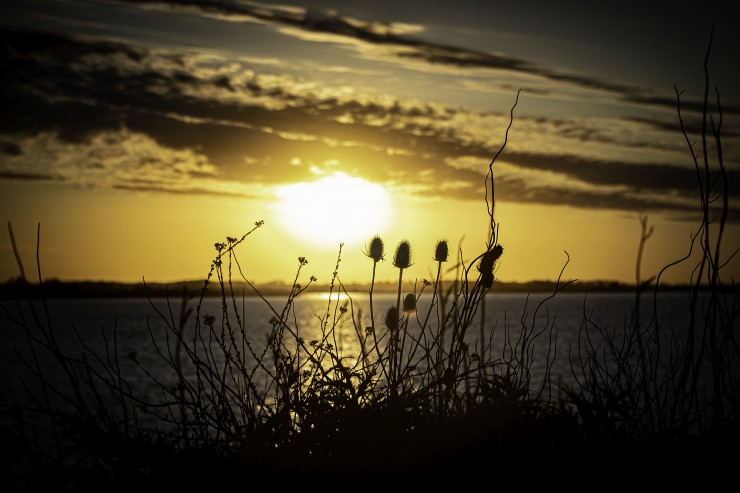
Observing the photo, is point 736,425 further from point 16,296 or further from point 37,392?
point 37,392

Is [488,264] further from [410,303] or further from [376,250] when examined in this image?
[376,250]

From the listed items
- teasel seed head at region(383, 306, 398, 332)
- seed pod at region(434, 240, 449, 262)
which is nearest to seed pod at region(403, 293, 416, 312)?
teasel seed head at region(383, 306, 398, 332)

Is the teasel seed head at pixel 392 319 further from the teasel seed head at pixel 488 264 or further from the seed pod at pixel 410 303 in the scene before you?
the teasel seed head at pixel 488 264

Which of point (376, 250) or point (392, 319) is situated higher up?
point (376, 250)

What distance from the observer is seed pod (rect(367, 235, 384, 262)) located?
16.9 ft

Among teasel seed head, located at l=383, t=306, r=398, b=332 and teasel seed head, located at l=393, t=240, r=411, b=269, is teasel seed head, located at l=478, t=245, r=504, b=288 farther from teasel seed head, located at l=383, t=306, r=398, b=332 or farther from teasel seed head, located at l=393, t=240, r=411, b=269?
teasel seed head, located at l=393, t=240, r=411, b=269

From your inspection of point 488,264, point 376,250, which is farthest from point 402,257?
point 488,264

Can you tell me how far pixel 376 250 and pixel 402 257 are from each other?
21 centimetres

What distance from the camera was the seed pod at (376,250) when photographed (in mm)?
5141

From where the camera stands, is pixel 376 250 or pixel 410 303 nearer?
pixel 410 303

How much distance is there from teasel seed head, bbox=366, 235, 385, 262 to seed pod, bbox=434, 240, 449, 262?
0.40 metres

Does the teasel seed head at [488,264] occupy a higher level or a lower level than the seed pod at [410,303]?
higher

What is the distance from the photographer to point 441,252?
4957mm

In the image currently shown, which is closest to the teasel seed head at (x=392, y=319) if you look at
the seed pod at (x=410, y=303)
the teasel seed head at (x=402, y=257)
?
the seed pod at (x=410, y=303)
